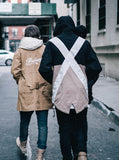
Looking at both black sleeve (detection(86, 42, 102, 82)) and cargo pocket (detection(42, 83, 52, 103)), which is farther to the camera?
cargo pocket (detection(42, 83, 52, 103))

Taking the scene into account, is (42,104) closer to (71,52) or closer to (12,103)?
(71,52)

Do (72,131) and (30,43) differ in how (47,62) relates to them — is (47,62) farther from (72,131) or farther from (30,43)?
(72,131)

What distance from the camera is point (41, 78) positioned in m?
3.63

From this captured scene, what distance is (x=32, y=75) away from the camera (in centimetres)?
364

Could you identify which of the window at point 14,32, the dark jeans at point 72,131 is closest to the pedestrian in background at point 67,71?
the dark jeans at point 72,131

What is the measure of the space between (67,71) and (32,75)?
25.6 inches

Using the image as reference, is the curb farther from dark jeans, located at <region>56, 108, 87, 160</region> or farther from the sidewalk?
dark jeans, located at <region>56, 108, 87, 160</region>

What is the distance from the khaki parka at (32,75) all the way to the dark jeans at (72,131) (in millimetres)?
475

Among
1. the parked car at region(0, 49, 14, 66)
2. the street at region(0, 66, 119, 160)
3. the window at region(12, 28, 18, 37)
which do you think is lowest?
the street at region(0, 66, 119, 160)

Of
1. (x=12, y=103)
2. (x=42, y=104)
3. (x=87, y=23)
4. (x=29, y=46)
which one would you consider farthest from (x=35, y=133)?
(x=87, y=23)

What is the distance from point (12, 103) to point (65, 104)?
5.40 meters

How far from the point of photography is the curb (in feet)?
19.4

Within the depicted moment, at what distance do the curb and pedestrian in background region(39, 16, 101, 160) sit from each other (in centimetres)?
279

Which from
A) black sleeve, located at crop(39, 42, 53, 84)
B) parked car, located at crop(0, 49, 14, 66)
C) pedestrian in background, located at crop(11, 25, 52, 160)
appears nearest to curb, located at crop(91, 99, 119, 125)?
pedestrian in background, located at crop(11, 25, 52, 160)
